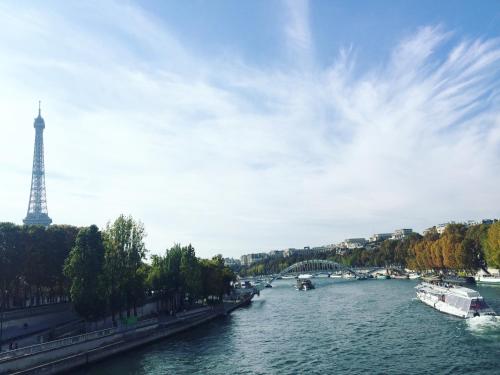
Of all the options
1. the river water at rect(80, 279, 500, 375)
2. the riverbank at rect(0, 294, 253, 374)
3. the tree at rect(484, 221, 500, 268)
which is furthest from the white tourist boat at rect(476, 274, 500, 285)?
the riverbank at rect(0, 294, 253, 374)

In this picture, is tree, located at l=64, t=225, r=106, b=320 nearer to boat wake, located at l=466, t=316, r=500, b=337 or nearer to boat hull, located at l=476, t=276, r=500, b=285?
boat wake, located at l=466, t=316, r=500, b=337

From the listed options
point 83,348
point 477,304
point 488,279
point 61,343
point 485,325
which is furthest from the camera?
point 488,279

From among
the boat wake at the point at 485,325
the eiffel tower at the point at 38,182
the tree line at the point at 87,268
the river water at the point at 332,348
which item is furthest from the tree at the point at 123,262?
the eiffel tower at the point at 38,182

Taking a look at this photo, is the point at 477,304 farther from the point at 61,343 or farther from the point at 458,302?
the point at 61,343

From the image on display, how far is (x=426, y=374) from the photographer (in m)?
28.9

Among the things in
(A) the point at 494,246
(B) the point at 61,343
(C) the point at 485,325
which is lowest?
(C) the point at 485,325

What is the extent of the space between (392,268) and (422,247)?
25.2m

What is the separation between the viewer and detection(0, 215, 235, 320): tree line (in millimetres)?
42000

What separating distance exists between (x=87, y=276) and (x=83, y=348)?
7.86 metres

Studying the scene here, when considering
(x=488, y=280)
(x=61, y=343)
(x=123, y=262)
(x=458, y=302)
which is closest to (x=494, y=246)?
(x=488, y=280)

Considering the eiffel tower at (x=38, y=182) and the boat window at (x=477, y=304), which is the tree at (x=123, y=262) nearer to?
the boat window at (x=477, y=304)

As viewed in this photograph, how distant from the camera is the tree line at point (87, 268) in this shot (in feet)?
138

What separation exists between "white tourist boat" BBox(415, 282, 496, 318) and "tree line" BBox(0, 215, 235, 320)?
104 ft

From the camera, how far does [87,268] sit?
41.9m
